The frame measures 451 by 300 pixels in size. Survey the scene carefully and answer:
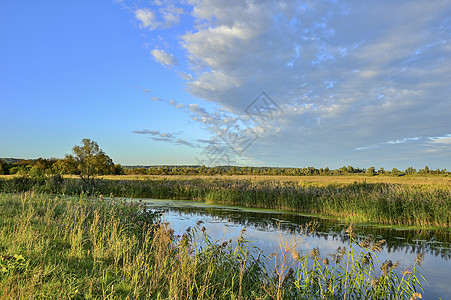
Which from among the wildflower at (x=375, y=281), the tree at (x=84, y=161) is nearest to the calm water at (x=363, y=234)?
the wildflower at (x=375, y=281)

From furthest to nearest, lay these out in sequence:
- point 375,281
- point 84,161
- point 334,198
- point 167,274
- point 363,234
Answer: point 84,161 → point 334,198 → point 363,234 → point 167,274 → point 375,281

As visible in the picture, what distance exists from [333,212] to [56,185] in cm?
2072

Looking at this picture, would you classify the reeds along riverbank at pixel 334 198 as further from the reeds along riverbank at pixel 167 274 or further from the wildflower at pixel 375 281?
the wildflower at pixel 375 281

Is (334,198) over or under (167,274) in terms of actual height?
over

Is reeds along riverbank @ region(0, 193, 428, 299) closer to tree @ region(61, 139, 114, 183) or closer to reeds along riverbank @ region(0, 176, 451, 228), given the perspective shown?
reeds along riverbank @ region(0, 176, 451, 228)

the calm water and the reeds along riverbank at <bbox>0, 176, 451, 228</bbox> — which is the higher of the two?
the reeds along riverbank at <bbox>0, 176, 451, 228</bbox>

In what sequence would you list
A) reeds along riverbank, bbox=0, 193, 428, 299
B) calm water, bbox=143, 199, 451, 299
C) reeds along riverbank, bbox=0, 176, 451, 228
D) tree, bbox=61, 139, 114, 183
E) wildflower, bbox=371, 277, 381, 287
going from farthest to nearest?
tree, bbox=61, 139, 114, 183, reeds along riverbank, bbox=0, 176, 451, 228, calm water, bbox=143, 199, 451, 299, wildflower, bbox=371, 277, 381, 287, reeds along riverbank, bbox=0, 193, 428, 299

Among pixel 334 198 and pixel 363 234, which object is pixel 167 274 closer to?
pixel 363 234

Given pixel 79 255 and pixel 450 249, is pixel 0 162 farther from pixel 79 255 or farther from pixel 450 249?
pixel 450 249

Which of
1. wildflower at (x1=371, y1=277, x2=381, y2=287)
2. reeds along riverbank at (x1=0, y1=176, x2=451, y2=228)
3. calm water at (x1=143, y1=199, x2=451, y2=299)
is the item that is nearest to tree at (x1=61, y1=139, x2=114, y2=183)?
reeds along riverbank at (x1=0, y1=176, x2=451, y2=228)

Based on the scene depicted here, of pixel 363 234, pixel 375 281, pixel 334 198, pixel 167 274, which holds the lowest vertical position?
pixel 363 234

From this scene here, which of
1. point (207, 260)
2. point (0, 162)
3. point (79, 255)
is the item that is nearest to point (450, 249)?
point (207, 260)

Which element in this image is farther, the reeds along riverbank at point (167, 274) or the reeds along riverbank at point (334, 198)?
the reeds along riverbank at point (334, 198)

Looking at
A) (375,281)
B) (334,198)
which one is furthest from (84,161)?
(375,281)
